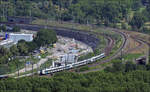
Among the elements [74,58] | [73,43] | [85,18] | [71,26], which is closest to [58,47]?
[73,43]

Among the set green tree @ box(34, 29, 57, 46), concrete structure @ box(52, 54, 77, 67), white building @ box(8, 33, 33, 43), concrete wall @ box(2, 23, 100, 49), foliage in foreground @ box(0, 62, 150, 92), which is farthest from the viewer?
concrete wall @ box(2, 23, 100, 49)

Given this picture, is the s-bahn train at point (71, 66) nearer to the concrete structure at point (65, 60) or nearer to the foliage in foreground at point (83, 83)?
the concrete structure at point (65, 60)

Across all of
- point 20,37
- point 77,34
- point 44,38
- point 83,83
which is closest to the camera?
point 83,83

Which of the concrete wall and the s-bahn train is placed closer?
the s-bahn train

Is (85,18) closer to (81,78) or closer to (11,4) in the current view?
(11,4)

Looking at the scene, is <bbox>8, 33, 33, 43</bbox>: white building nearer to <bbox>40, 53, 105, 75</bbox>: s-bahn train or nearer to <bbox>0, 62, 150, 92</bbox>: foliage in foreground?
<bbox>40, 53, 105, 75</bbox>: s-bahn train

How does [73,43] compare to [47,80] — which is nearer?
[47,80]

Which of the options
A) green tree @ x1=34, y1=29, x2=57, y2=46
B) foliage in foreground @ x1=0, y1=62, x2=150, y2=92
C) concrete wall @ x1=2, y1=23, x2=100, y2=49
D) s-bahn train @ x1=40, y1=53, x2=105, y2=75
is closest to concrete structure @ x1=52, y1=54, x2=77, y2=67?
s-bahn train @ x1=40, y1=53, x2=105, y2=75

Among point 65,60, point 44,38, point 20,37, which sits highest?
point 44,38

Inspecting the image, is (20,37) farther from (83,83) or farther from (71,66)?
(83,83)

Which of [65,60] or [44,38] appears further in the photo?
[44,38]

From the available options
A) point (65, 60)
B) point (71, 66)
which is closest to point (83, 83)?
point (71, 66)
